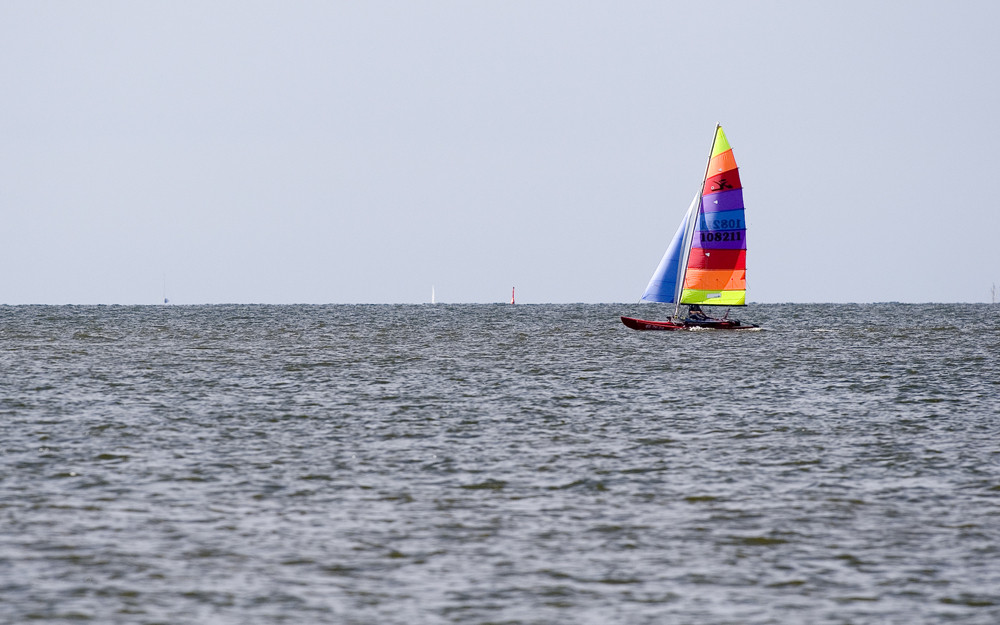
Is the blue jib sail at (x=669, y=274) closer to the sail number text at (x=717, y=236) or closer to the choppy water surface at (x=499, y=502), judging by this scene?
the sail number text at (x=717, y=236)

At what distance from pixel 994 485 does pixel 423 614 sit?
39.7 ft

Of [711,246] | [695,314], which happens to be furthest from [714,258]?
[695,314]

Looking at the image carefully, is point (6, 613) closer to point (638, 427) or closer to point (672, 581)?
point (672, 581)

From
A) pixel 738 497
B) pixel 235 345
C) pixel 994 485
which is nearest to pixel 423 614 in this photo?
pixel 738 497

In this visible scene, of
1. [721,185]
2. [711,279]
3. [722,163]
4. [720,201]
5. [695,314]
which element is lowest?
[695,314]

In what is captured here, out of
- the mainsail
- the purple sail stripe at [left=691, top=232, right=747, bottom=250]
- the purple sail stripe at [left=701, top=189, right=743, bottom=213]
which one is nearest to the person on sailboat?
the mainsail

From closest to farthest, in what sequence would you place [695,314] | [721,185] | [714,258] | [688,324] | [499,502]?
1. [499,502]
2. [721,185]
3. [714,258]
4. [688,324]
5. [695,314]

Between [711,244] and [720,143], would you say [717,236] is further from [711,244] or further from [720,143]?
[720,143]

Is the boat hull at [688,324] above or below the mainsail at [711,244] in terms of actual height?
below

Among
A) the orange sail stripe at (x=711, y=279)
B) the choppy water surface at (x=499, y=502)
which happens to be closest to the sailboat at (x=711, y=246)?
the orange sail stripe at (x=711, y=279)

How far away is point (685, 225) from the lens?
7119cm

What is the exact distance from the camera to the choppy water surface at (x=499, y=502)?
1329 centimetres

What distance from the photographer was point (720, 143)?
233 ft

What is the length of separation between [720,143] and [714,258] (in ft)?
22.8
